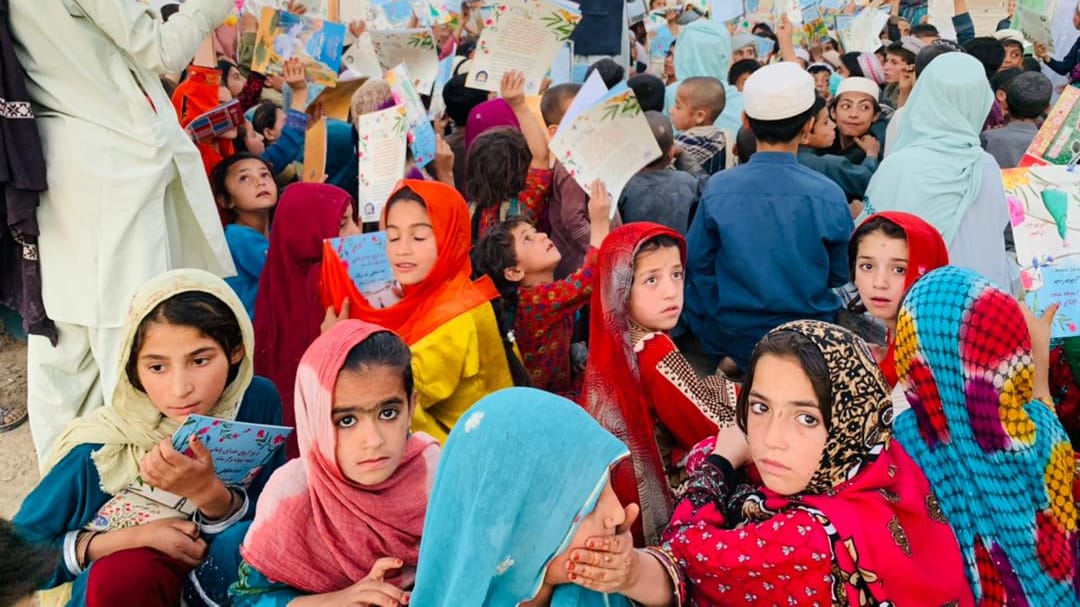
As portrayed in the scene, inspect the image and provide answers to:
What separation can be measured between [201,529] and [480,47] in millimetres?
2887

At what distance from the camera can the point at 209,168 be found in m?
4.61

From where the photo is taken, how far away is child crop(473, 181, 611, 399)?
3324 mm

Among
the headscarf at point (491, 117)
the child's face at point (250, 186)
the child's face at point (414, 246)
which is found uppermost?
the headscarf at point (491, 117)

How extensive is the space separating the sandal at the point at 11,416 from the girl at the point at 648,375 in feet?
10.4

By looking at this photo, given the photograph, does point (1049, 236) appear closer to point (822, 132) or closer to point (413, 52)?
point (822, 132)

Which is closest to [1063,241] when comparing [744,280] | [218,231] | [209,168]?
[744,280]

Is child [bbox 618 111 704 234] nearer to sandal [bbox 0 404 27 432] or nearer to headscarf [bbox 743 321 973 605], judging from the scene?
headscarf [bbox 743 321 973 605]

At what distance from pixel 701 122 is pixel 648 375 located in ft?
9.67

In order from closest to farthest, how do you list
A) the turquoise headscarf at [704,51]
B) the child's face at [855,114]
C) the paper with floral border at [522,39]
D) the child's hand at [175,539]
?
the child's hand at [175,539], the paper with floral border at [522,39], the child's face at [855,114], the turquoise headscarf at [704,51]

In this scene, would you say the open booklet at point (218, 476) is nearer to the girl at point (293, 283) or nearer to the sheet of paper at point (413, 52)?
the girl at point (293, 283)

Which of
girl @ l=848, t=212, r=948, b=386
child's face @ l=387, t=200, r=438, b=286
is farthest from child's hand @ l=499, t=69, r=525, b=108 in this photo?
girl @ l=848, t=212, r=948, b=386

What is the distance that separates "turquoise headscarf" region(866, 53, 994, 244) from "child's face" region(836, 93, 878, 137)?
1.53 m

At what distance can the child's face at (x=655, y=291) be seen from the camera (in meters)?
2.91

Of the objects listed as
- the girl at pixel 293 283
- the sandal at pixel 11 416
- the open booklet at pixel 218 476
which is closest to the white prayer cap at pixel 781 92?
the girl at pixel 293 283
